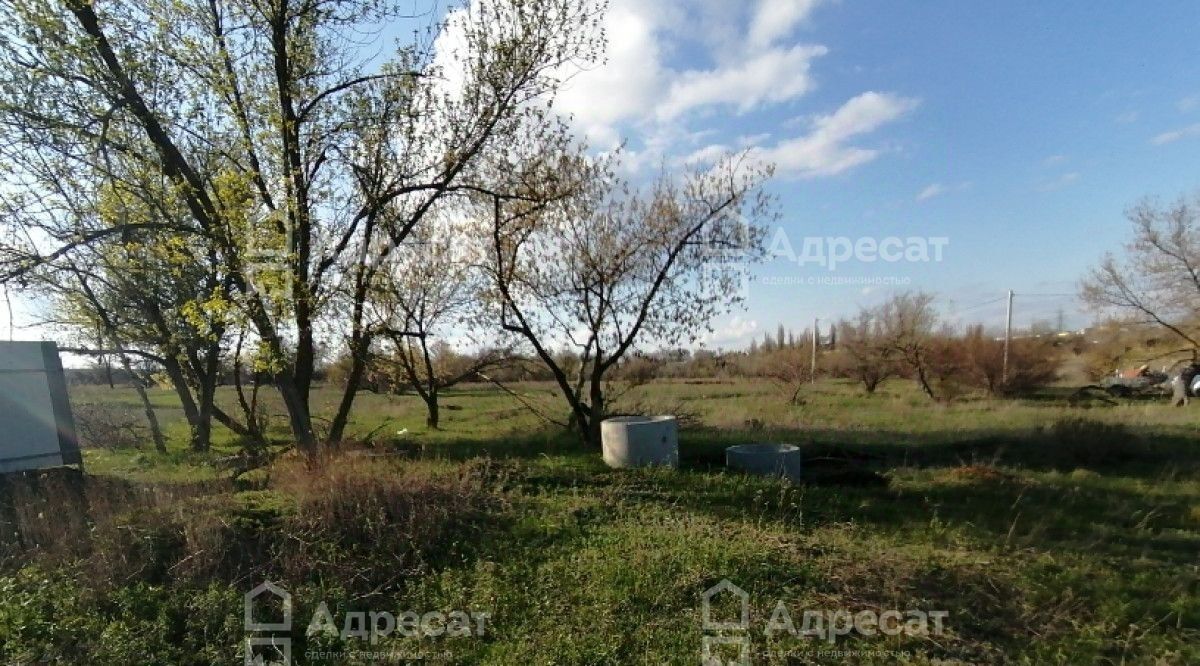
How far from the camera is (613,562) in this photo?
562 centimetres

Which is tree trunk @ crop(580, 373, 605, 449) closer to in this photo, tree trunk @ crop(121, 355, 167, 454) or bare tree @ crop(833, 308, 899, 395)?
tree trunk @ crop(121, 355, 167, 454)

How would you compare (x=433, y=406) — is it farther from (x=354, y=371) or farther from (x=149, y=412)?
(x=149, y=412)

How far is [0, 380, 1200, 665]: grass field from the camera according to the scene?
15.1 feet

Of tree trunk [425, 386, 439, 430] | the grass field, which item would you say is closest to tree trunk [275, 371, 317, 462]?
the grass field

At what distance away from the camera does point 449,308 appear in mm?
15664

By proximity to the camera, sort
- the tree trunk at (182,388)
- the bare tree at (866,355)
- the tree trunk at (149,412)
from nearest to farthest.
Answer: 1. the tree trunk at (182,388)
2. the tree trunk at (149,412)
3. the bare tree at (866,355)

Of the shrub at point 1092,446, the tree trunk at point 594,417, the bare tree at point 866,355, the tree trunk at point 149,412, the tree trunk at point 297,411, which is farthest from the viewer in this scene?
the bare tree at point 866,355

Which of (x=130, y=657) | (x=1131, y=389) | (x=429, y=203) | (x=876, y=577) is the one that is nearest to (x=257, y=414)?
(x=429, y=203)

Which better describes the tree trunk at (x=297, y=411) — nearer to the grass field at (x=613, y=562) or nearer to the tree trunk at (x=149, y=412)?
the grass field at (x=613, y=562)

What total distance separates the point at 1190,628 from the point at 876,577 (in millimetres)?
2129

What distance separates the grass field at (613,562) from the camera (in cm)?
461

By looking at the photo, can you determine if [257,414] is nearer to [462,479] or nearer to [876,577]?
[462,479]

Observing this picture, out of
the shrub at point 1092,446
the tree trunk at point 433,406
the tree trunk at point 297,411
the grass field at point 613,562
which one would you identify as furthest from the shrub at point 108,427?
the shrub at point 1092,446

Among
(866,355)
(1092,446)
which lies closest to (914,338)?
(866,355)
